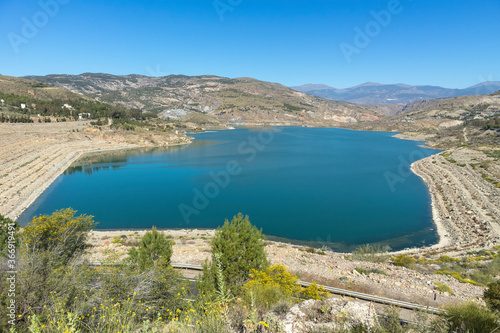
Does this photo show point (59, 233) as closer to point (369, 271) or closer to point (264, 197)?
point (369, 271)

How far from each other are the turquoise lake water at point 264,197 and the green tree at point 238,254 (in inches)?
504

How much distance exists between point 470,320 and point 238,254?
20.6 feet

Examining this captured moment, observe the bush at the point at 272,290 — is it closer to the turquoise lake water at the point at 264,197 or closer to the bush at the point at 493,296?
the bush at the point at 493,296

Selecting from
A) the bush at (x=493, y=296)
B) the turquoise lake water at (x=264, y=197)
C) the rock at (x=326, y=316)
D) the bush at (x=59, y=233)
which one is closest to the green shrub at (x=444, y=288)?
the bush at (x=493, y=296)

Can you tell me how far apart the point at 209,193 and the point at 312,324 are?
29.1 m

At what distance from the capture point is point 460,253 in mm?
17312

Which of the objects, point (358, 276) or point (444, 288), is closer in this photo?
point (444, 288)

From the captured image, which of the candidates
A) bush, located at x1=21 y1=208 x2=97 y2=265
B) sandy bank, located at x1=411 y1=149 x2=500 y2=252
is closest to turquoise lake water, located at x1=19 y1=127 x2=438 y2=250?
sandy bank, located at x1=411 y1=149 x2=500 y2=252

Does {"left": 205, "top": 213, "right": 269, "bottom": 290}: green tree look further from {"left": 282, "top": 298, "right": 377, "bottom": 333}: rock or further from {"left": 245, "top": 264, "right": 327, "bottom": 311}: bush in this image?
{"left": 282, "top": 298, "right": 377, "bottom": 333}: rock

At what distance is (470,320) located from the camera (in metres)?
4.21

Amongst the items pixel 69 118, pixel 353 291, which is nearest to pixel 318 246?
pixel 353 291

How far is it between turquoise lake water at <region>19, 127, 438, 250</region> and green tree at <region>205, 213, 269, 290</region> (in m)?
12.8

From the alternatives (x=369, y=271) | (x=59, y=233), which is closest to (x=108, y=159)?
(x=59, y=233)

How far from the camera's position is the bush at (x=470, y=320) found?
4051 millimetres
